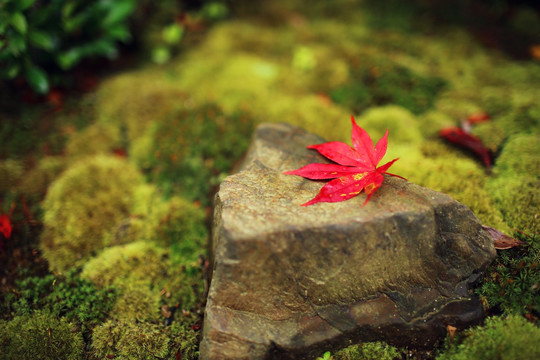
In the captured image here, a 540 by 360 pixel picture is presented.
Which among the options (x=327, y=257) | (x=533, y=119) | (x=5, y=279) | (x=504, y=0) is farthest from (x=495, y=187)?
(x=5, y=279)

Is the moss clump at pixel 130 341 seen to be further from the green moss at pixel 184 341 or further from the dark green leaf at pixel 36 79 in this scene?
the dark green leaf at pixel 36 79

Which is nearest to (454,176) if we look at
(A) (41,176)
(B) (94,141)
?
(B) (94,141)

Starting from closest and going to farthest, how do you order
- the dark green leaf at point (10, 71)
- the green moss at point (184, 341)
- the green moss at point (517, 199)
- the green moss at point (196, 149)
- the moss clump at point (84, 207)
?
the green moss at point (184, 341), the green moss at point (517, 199), the moss clump at point (84, 207), the green moss at point (196, 149), the dark green leaf at point (10, 71)

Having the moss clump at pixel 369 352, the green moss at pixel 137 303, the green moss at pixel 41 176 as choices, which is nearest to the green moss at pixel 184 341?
the green moss at pixel 137 303

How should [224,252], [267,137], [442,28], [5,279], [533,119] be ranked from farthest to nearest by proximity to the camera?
[442,28]
[533,119]
[267,137]
[5,279]
[224,252]

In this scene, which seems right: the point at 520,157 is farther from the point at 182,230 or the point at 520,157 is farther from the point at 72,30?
the point at 72,30

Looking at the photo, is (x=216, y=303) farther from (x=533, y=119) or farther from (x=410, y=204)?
(x=533, y=119)
